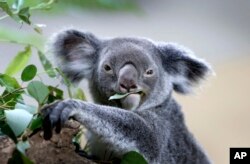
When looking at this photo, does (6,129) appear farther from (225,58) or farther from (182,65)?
A: (225,58)

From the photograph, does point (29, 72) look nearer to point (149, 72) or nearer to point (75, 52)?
point (149, 72)

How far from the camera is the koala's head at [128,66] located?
265cm

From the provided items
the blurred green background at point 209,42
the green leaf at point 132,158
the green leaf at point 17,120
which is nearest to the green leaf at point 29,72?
the green leaf at point 17,120

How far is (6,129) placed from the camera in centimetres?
183

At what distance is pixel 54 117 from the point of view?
1.94 m

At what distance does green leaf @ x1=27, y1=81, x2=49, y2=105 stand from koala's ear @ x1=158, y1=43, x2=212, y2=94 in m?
1.11

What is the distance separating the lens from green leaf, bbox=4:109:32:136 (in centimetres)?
181

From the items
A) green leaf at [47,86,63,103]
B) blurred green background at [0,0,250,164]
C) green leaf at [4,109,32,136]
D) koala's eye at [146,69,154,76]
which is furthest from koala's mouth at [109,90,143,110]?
blurred green background at [0,0,250,164]

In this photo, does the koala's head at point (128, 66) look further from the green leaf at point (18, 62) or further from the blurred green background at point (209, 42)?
the blurred green background at point (209, 42)

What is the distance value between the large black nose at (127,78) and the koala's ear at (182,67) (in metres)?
0.40

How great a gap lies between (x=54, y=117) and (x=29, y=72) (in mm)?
305

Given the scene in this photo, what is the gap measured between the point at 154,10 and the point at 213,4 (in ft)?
4.15

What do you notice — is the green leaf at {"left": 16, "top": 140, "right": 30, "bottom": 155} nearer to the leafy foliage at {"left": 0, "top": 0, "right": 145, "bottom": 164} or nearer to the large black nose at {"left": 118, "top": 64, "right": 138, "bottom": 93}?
the leafy foliage at {"left": 0, "top": 0, "right": 145, "bottom": 164}

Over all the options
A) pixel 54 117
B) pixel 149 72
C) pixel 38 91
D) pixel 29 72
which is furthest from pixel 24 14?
pixel 149 72
